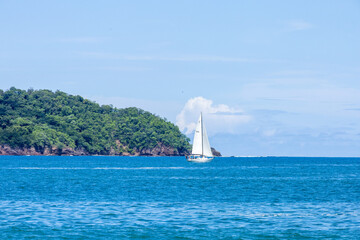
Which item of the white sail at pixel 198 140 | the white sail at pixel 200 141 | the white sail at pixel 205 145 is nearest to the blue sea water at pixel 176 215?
the white sail at pixel 198 140

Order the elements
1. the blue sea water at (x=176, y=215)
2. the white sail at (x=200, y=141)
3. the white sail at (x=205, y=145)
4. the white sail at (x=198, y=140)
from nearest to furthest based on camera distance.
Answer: the blue sea water at (x=176, y=215) → the white sail at (x=198, y=140) → the white sail at (x=200, y=141) → the white sail at (x=205, y=145)

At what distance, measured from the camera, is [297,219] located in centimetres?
4191

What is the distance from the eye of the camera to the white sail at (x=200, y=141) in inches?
6816

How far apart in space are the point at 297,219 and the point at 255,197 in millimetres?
17663

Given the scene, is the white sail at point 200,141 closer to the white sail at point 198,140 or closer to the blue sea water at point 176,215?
the white sail at point 198,140

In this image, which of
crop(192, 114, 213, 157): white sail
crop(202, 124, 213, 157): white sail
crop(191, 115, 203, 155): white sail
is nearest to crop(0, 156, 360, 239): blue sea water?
crop(191, 115, 203, 155): white sail

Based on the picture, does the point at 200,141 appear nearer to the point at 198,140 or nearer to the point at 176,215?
the point at 198,140

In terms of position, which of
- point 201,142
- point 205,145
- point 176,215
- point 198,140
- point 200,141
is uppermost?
point 198,140

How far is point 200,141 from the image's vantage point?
177 m

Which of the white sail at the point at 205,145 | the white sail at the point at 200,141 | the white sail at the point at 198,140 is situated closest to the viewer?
the white sail at the point at 198,140

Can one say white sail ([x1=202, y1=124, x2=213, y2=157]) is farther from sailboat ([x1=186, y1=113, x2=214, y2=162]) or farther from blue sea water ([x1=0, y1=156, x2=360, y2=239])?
blue sea water ([x1=0, y1=156, x2=360, y2=239])

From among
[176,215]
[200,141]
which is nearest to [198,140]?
[200,141]

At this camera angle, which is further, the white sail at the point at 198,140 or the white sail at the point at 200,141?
the white sail at the point at 200,141

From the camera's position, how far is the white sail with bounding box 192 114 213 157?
173125 mm
